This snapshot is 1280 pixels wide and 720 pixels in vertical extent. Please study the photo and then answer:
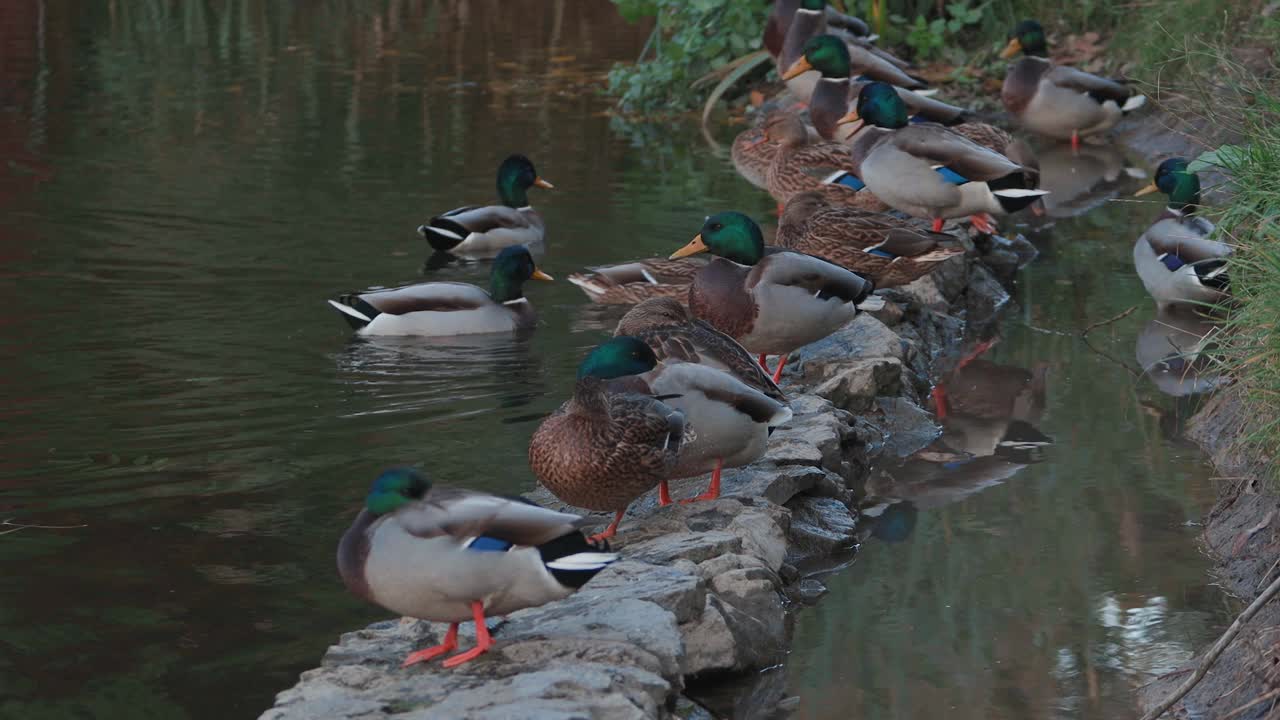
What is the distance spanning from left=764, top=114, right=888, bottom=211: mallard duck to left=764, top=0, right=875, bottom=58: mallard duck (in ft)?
12.3

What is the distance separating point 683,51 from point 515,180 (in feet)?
16.3

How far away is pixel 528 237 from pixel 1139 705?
6.40 meters

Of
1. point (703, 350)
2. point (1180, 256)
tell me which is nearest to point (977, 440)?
point (703, 350)

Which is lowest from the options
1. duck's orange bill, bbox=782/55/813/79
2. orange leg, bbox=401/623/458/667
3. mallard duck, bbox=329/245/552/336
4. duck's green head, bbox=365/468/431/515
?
mallard duck, bbox=329/245/552/336

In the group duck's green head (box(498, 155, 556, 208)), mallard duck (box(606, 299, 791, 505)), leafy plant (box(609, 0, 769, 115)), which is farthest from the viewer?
leafy plant (box(609, 0, 769, 115))

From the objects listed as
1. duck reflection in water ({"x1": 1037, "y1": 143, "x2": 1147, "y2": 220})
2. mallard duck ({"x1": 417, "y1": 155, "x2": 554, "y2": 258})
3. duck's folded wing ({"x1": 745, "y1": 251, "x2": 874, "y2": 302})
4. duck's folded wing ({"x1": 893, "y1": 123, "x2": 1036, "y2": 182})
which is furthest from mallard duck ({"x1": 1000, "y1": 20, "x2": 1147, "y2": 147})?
duck's folded wing ({"x1": 745, "y1": 251, "x2": 874, "y2": 302})

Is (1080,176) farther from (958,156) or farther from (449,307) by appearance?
(449,307)

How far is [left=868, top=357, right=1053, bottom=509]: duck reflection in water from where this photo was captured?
21.0 ft

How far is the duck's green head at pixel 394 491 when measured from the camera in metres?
3.90

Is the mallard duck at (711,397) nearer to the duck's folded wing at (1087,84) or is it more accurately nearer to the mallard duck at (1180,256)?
the mallard duck at (1180,256)

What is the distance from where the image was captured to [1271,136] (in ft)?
18.5

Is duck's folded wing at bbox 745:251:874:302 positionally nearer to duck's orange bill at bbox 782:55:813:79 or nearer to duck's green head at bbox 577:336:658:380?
duck's green head at bbox 577:336:658:380

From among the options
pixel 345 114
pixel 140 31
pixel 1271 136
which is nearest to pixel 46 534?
pixel 1271 136

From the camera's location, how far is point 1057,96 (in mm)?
13797
